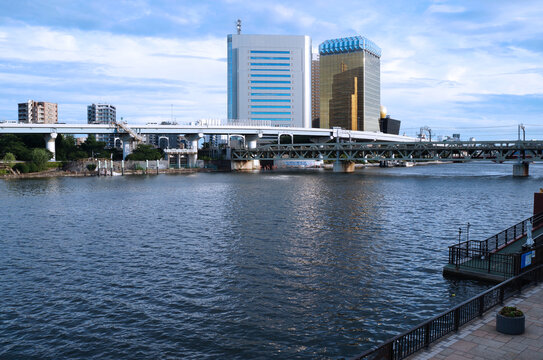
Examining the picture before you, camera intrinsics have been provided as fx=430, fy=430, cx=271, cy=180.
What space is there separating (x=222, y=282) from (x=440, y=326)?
14.5 metres

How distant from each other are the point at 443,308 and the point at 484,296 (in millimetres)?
4201

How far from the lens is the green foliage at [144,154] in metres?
172

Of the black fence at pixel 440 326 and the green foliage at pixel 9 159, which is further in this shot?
the green foliage at pixel 9 159

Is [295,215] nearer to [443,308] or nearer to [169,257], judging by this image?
[169,257]

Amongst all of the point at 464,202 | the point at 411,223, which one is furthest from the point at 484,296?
the point at 464,202

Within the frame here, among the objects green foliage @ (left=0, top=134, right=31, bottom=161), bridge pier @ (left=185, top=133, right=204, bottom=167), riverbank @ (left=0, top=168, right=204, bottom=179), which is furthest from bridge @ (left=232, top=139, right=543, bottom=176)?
green foliage @ (left=0, top=134, right=31, bottom=161)

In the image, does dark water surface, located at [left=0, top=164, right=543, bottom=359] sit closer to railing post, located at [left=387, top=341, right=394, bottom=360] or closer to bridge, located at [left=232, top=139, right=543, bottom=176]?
railing post, located at [left=387, top=341, right=394, bottom=360]

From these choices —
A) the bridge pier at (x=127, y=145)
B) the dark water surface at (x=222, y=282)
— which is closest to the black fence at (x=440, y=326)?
the dark water surface at (x=222, y=282)

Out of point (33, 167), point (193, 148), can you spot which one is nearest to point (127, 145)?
point (193, 148)

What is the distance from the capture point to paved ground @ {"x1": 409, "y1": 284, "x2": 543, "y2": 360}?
48.4 ft

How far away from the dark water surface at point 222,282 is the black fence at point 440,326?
315cm

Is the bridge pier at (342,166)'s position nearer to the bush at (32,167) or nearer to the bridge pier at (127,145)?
the bridge pier at (127,145)

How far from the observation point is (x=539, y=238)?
26266 mm

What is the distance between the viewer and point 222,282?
90.7 ft
